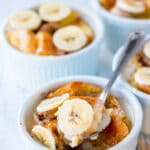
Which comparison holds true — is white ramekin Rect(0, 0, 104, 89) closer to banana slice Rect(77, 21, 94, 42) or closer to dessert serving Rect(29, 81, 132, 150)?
banana slice Rect(77, 21, 94, 42)

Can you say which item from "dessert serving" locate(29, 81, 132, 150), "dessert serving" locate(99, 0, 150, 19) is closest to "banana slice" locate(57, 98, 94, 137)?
"dessert serving" locate(29, 81, 132, 150)

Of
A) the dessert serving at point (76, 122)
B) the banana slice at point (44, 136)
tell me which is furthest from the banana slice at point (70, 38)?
the banana slice at point (44, 136)

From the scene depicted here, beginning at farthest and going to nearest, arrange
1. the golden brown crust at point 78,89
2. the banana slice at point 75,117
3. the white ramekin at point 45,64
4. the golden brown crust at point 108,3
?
the golden brown crust at point 108,3
the white ramekin at point 45,64
the golden brown crust at point 78,89
the banana slice at point 75,117

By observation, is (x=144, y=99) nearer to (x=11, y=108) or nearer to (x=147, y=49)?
(x=147, y=49)

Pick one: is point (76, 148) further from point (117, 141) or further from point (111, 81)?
point (111, 81)

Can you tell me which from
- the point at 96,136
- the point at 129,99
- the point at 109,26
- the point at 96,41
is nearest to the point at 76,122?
the point at 96,136

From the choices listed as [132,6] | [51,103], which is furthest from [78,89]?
[132,6]

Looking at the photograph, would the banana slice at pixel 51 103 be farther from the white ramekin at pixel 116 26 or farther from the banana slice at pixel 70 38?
the white ramekin at pixel 116 26
